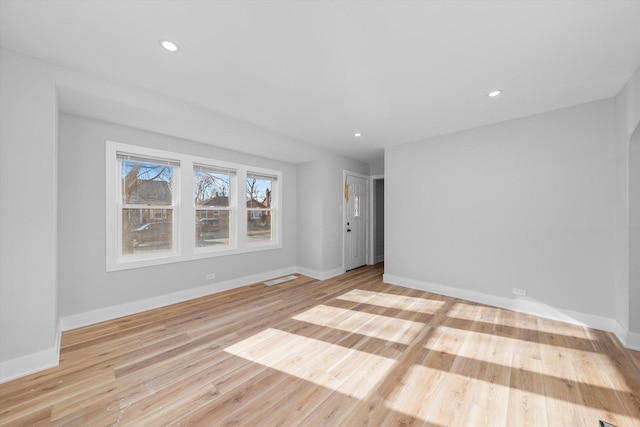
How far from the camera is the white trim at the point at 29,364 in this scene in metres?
1.83

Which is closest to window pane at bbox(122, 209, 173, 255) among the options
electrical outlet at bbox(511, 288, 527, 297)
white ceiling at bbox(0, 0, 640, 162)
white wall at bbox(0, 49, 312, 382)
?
white wall at bbox(0, 49, 312, 382)

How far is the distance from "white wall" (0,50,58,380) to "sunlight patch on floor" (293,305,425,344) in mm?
2303

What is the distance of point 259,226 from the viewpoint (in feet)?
15.2

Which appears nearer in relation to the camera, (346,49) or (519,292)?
(346,49)

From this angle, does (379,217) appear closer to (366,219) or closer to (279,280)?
(366,219)

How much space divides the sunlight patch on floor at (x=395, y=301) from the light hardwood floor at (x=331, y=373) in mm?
Result: 227

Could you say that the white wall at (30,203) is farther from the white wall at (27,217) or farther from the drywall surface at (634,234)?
the drywall surface at (634,234)

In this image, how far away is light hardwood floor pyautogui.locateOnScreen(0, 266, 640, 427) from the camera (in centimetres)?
A: 153

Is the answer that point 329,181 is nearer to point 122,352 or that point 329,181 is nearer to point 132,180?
point 132,180

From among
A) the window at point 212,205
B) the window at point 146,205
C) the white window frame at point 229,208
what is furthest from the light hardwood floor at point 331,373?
the window at point 212,205

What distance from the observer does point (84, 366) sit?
2.01 metres

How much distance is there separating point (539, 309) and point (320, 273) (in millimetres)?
3250

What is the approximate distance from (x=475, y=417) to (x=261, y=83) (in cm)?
314

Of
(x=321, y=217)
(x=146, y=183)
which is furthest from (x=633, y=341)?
(x=146, y=183)
